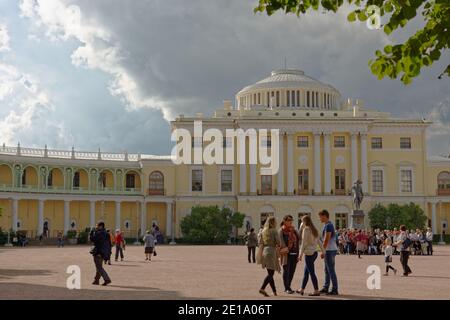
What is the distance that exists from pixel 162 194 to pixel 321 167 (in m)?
17.1

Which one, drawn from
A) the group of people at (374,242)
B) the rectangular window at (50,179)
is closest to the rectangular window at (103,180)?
the rectangular window at (50,179)

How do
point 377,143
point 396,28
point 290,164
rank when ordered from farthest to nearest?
1. point 377,143
2. point 290,164
3. point 396,28

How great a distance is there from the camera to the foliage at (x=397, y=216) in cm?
6662

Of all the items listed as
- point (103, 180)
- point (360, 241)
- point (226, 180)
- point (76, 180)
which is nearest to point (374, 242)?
point (360, 241)

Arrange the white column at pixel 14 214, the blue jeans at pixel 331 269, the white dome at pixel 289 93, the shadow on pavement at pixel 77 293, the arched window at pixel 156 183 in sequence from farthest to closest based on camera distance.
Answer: the white dome at pixel 289 93 < the arched window at pixel 156 183 < the white column at pixel 14 214 < the blue jeans at pixel 331 269 < the shadow on pavement at pixel 77 293

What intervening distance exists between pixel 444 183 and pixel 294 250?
61.1 meters

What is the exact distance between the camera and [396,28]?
10.1 meters

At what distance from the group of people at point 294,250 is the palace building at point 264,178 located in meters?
53.8

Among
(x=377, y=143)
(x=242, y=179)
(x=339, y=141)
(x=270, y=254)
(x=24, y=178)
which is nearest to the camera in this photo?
(x=270, y=254)

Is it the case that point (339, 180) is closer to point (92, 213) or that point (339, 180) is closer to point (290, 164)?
point (290, 164)

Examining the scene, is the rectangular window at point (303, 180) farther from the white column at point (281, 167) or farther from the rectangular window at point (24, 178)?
the rectangular window at point (24, 178)

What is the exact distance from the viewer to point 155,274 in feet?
A: 74.4

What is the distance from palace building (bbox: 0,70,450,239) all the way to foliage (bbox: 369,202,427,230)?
9.56ft
